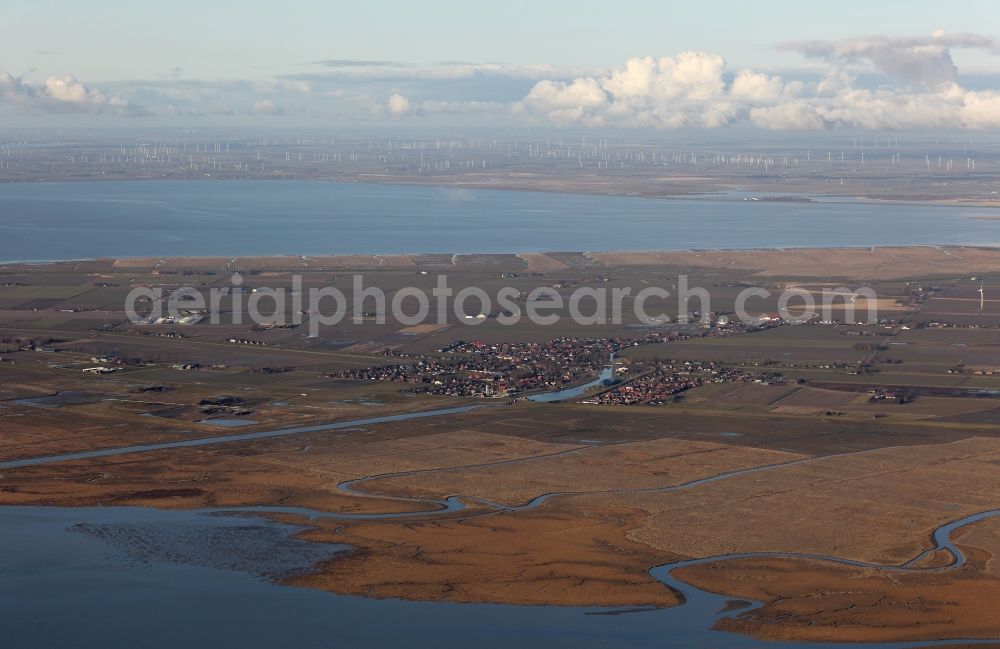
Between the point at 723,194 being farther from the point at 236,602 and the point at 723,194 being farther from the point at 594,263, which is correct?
the point at 236,602

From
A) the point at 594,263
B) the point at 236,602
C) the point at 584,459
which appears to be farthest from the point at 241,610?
the point at 594,263

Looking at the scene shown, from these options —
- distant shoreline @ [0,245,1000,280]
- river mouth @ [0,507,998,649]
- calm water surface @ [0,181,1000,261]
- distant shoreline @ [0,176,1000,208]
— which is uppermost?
distant shoreline @ [0,176,1000,208]

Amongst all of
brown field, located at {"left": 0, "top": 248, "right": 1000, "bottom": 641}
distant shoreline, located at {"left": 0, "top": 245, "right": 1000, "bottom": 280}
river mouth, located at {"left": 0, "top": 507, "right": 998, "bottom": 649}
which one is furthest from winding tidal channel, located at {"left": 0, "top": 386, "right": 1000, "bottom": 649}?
distant shoreline, located at {"left": 0, "top": 245, "right": 1000, "bottom": 280}

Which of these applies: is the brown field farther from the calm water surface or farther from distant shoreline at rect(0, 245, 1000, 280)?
the calm water surface

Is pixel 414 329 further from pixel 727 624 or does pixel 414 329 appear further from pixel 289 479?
pixel 727 624

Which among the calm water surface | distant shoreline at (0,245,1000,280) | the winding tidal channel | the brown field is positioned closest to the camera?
the winding tidal channel

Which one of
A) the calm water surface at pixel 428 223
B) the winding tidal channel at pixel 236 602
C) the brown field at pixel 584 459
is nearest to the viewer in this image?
the winding tidal channel at pixel 236 602

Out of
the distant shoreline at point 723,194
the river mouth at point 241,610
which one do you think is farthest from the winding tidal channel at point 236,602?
the distant shoreline at point 723,194

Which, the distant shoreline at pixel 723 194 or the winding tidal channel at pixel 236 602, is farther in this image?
the distant shoreline at pixel 723 194

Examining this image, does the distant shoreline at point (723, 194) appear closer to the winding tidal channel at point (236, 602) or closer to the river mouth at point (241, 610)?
the winding tidal channel at point (236, 602)

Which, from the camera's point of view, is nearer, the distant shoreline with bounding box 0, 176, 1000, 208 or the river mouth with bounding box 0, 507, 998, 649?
the river mouth with bounding box 0, 507, 998, 649
